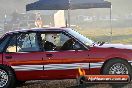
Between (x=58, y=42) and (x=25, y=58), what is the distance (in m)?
0.91

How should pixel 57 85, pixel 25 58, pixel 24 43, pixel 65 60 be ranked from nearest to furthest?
pixel 65 60 → pixel 25 58 → pixel 24 43 → pixel 57 85

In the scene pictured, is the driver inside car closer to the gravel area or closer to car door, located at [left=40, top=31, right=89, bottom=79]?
car door, located at [left=40, top=31, right=89, bottom=79]

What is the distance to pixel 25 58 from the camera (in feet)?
27.8

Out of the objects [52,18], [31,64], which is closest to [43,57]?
[31,64]

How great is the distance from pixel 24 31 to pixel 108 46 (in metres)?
2.14

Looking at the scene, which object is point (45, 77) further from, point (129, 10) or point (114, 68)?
point (129, 10)

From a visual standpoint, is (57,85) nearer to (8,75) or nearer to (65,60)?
(65,60)

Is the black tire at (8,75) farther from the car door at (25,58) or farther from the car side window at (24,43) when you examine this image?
the car side window at (24,43)

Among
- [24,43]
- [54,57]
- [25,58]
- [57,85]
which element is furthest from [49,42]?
[57,85]

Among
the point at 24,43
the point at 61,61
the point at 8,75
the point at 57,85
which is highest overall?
the point at 24,43

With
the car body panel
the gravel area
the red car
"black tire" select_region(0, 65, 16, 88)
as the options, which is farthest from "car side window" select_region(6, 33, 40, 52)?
the gravel area

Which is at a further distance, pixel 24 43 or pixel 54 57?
pixel 24 43

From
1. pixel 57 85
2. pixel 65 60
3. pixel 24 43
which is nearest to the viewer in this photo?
pixel 65 60

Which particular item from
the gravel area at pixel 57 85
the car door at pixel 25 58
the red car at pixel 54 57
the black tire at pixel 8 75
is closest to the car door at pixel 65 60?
the red car at pixel 54 57
